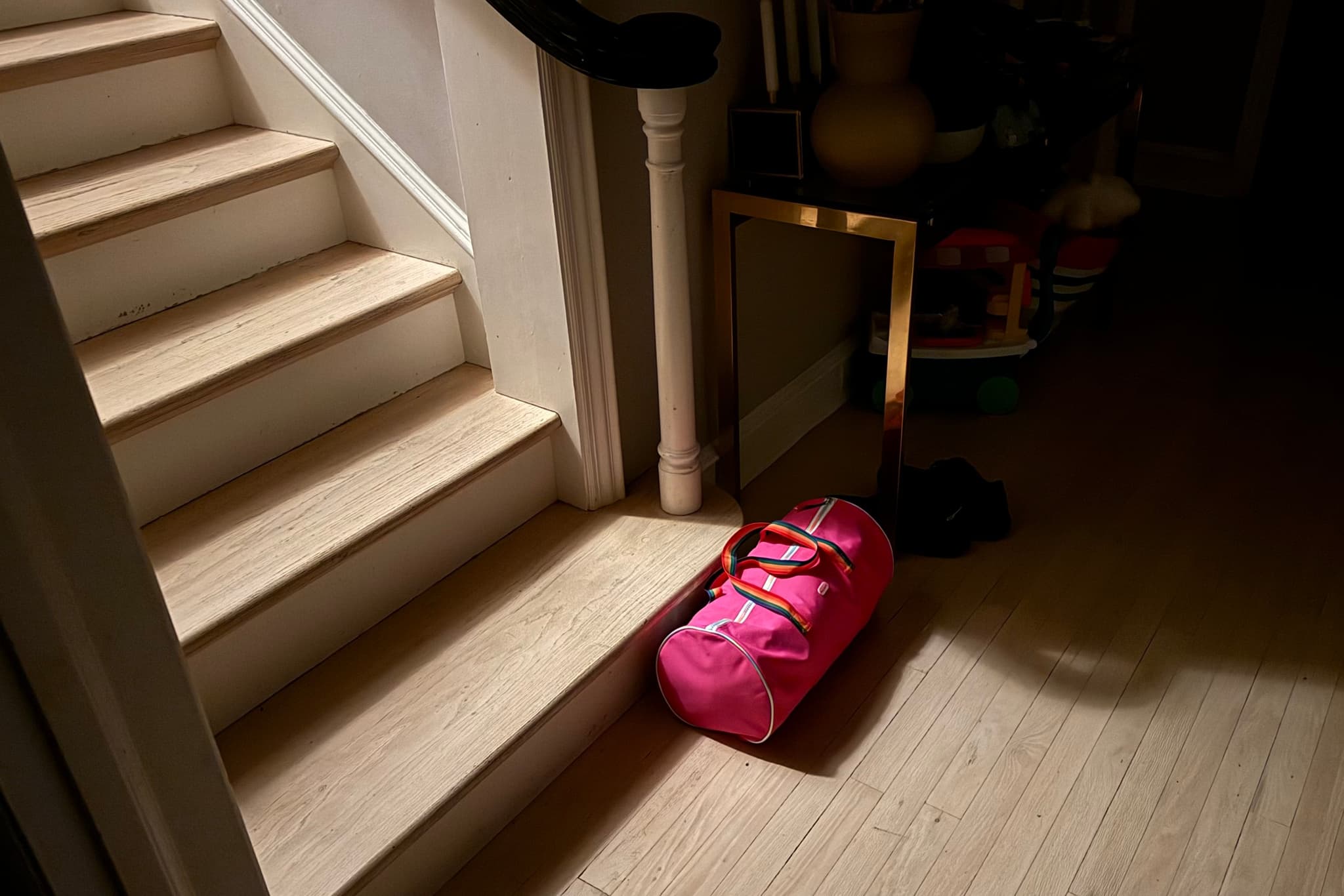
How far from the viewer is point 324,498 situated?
177cm

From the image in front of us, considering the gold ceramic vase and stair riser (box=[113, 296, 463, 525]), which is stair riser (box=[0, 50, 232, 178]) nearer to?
stair riser (box=[113, 296, 463, 525])

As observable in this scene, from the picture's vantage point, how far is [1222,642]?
73.5 inches

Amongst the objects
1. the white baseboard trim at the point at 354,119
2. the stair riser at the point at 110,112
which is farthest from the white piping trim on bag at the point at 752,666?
the stair riser at the point at 110,112

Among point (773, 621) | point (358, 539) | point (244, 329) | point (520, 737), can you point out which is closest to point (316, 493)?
point (358, 539)

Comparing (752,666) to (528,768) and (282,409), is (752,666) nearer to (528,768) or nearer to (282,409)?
(528,768)

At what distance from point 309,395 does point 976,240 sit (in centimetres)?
142

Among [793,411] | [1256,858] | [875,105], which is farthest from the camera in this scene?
[793,411]

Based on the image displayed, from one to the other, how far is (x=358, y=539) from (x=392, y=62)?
888 millimetres

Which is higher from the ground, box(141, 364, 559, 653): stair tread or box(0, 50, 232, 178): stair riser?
box(0, 50, 232, 178): stair riser

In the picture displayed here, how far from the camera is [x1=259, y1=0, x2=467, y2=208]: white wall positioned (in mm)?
1926

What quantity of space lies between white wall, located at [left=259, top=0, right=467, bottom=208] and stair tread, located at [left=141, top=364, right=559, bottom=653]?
41 cm

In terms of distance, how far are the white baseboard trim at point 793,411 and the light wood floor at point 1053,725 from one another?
4 cm

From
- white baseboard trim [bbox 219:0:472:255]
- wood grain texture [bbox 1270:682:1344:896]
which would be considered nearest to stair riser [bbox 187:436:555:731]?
white baseboard trim [bbox 219:0:472:255]

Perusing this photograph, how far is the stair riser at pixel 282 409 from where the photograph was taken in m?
1.70
